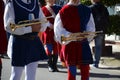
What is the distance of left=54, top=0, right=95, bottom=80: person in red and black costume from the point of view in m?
6.91

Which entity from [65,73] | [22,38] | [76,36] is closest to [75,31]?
[76,36]

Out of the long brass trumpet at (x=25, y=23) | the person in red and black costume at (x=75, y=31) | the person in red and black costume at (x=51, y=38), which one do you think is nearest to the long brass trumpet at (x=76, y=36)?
the person in red and black costume at (x=75, y=31)

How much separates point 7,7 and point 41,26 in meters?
0.59

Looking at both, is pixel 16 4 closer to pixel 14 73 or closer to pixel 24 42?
pixel 24 42

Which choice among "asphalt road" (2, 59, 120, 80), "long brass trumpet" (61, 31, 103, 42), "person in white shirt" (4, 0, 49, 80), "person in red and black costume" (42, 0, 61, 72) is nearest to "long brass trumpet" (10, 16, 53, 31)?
"person in white shirt" (4, 0, 49, 80)

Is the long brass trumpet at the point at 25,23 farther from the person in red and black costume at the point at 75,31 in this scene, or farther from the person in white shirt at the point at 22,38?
the person in red and black costume at the point at 75,31

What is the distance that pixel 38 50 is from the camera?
6.24 metres

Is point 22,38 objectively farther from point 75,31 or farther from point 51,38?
point 51,38

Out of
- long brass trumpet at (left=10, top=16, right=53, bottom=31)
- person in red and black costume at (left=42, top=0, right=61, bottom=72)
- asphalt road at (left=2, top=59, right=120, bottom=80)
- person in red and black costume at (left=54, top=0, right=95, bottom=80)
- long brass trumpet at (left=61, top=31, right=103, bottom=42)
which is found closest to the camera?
long brass trumpet at (left=10, top=16, right=53, bottom=31)

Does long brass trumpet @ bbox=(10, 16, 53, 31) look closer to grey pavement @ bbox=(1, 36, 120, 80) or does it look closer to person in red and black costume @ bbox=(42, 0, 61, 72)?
grey pavement @ bbox=(1, 36, 120, 80)

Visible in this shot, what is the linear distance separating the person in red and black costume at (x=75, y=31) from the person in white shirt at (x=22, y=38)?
2.65 ft

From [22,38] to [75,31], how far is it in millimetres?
1141

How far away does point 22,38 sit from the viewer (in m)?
6.07

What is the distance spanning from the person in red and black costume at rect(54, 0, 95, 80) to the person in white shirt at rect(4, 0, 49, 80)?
807 mm
